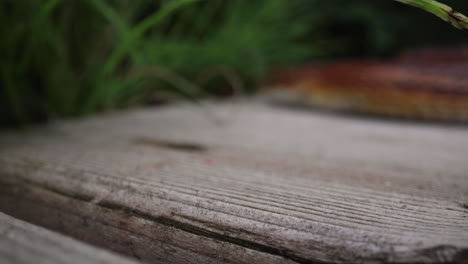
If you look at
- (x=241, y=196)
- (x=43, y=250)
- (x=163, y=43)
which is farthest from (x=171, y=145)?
(x=163, y=43)

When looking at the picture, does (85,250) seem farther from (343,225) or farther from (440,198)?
(440,198)

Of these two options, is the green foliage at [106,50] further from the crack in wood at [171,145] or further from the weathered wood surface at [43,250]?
the weathered wood surface at [43,250]

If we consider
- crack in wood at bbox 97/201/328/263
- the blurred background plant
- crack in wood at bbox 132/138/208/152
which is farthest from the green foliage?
crack in wood at bbox 97/201/328/263

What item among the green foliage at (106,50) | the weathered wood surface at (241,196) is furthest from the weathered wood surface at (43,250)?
the green foliage at (106,50)

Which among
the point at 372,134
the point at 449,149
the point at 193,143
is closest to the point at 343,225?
the point at 193,143

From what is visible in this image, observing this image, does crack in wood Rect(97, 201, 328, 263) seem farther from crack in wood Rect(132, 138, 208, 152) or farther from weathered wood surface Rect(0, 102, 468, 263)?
crack in wood Rect(132, 138, 208, 152)
